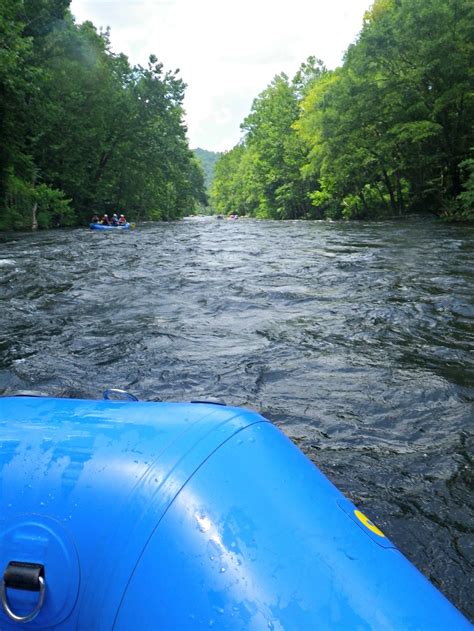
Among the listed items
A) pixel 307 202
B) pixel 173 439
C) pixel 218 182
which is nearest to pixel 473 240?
pixel 173 439

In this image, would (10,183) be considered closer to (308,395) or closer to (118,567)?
(308,395)

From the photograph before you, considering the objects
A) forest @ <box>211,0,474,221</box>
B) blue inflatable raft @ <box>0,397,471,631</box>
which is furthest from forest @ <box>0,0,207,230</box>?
blue inflatable raft @ <box>0,397,471,631</box>

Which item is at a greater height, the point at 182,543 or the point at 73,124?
the point at 73,124

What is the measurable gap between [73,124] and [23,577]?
→ 2991cm

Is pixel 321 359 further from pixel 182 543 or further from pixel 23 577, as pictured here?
pixel 23 577

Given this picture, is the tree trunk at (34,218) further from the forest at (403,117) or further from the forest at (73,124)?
the forest at (403,117)

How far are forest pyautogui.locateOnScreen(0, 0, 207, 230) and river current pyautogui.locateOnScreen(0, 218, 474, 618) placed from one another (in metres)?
12.7

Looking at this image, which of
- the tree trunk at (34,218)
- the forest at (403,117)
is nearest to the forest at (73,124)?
the tree trunk at (34,218)

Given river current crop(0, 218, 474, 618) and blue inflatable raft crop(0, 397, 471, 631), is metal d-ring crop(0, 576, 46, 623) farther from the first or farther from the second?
river current crop(0, 218, 474, 618)

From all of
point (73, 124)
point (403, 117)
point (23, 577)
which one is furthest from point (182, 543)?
point (73, 124)

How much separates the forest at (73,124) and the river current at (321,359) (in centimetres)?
1268

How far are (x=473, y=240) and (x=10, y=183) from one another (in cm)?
1902

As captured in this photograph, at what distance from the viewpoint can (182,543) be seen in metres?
1.02

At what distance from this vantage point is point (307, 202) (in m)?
44.3
